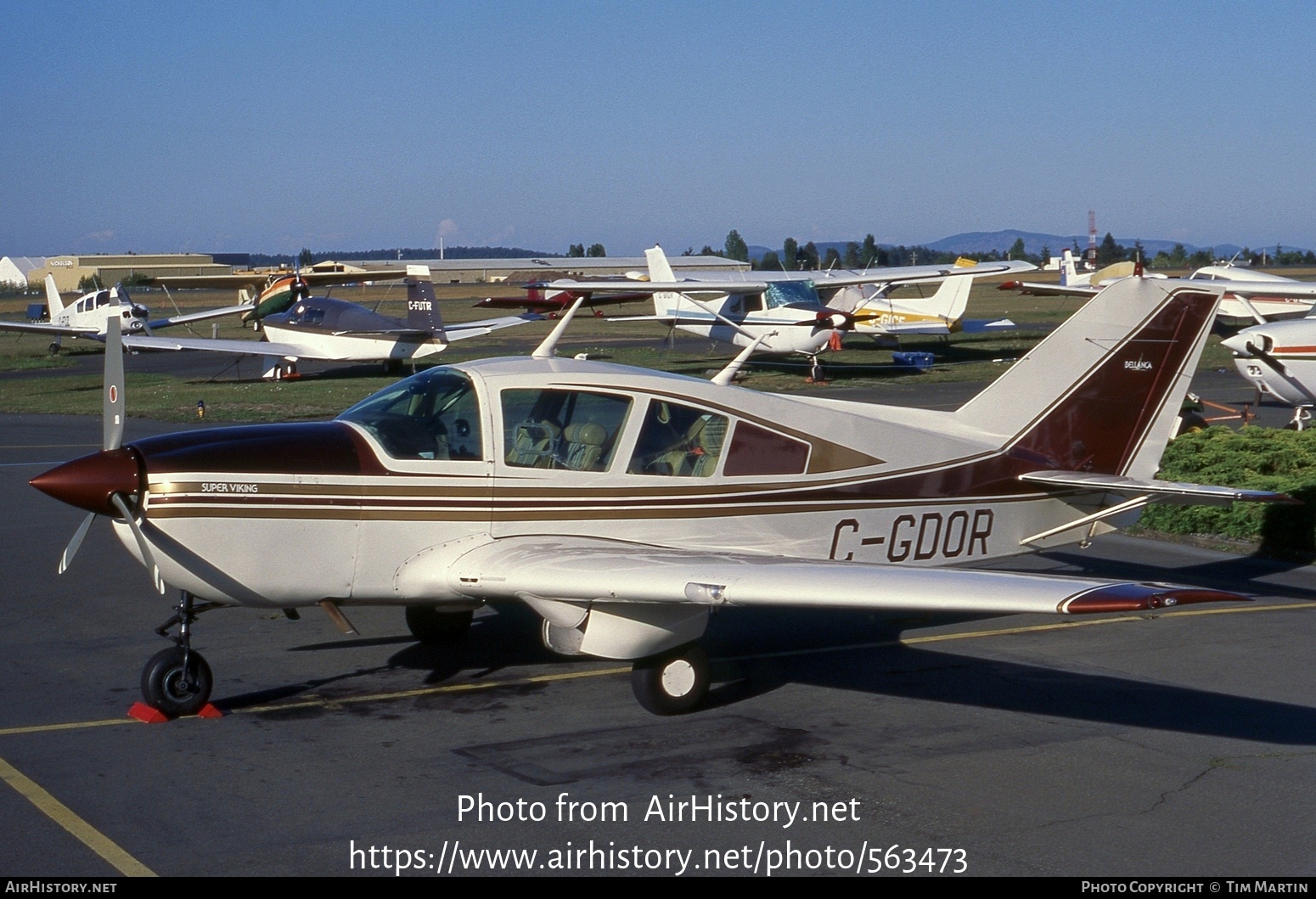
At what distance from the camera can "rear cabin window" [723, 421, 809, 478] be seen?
27.2 ft

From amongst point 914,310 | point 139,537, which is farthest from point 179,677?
point 914,310

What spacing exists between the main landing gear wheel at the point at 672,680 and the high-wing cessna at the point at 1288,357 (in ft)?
46.7

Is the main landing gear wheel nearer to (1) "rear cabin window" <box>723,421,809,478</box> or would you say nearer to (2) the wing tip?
(1) "rear cabin window" <box>723,421,809,478</box>

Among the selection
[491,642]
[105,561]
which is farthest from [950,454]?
[105,561]

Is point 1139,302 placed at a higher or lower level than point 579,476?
higher

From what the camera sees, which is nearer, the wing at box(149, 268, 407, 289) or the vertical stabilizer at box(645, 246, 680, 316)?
the wing at box(149, 268, 407, 289)

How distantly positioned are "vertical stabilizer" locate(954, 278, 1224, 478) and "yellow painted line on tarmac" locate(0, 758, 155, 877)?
6332mm

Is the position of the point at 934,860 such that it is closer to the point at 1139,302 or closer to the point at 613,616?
the point at 613,616

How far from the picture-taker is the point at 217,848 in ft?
17.9

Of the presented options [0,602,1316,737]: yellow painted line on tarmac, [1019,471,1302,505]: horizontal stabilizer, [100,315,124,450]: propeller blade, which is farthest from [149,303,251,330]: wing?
[1019,471,1302,505]: horizontal stabilizer

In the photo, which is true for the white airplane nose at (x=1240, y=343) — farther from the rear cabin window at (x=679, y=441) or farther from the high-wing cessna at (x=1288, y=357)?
the rear cabin window at (x=679, y=441)

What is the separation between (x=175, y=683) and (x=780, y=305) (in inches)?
1185

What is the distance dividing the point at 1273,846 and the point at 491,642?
5397 millimetres
